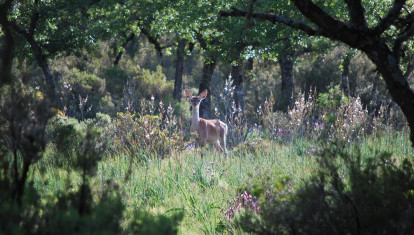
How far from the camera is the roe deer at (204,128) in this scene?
10391 millimetres

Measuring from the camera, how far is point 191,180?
6059 mm

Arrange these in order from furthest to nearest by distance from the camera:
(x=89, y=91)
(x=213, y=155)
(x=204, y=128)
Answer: (x=89, y=91) < (x=204, y=128) < (x=213, y=155)

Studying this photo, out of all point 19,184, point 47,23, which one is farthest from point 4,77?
point 47,23

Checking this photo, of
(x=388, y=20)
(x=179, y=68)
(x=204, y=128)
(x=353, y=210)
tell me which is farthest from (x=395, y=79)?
(x=179, y=68)

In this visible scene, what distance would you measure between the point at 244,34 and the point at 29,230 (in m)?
11.0

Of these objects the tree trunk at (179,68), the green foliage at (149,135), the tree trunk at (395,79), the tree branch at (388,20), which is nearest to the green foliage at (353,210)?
the tree trunk at (395,79)

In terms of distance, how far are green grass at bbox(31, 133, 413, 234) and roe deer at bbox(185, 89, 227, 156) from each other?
3.02m

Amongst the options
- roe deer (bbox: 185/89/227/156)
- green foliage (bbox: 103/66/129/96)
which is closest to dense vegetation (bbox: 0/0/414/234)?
roe deer (bbox: 185/89/227/156)

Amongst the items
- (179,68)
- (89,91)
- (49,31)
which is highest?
(179,68)

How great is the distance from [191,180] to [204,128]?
15.1 ft

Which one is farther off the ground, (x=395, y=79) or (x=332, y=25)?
(x=332, y=25)

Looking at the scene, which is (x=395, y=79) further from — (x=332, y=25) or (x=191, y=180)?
(x=191, y=180)

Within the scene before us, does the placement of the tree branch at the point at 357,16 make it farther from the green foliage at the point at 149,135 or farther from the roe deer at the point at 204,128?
the roe deer at the point at 204,128

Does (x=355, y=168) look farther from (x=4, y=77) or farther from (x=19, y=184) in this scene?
(x=4, y=77)
